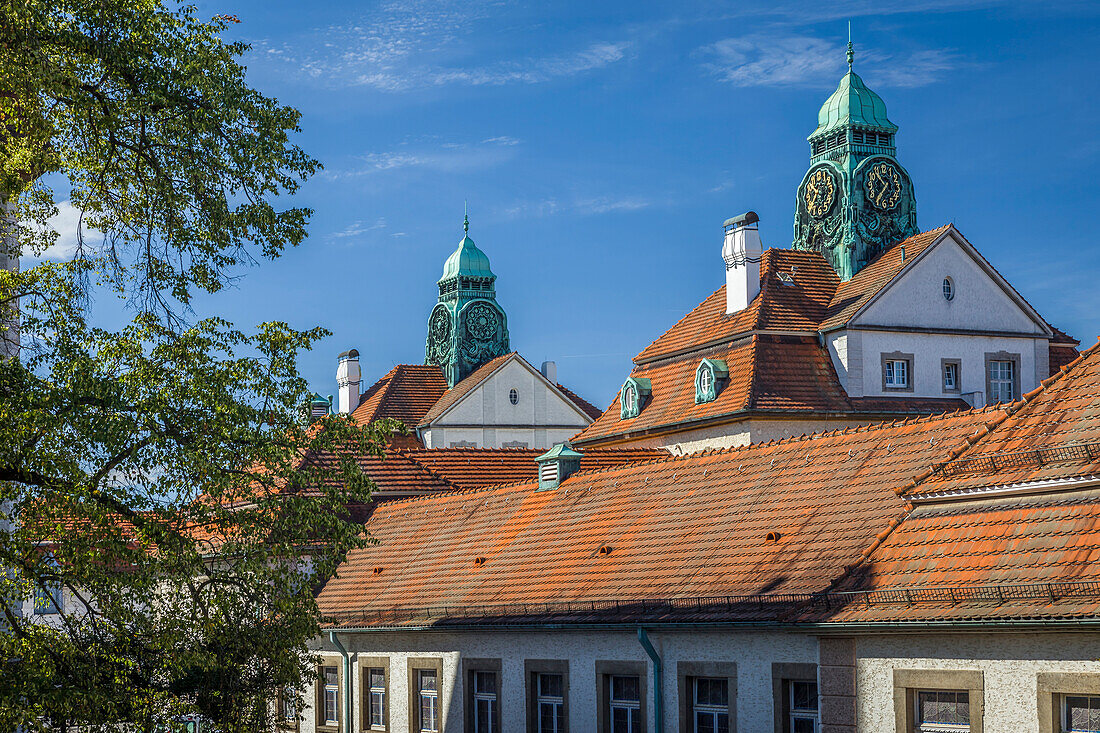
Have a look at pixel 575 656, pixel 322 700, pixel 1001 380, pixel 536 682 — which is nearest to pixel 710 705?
pixel 575 656

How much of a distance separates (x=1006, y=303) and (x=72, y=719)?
37247mm

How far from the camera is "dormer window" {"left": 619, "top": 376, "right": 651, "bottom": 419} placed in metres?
48.7

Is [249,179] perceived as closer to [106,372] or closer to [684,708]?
[106,372]

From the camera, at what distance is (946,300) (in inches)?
1876

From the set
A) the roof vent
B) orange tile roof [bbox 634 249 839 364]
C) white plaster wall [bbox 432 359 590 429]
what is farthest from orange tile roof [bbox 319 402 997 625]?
white plaster wall [bbox 432 359 590 429]

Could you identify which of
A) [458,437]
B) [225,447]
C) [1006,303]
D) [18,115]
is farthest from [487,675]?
[458,437]

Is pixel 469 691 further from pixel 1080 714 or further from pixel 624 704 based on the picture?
pixel 1080 714

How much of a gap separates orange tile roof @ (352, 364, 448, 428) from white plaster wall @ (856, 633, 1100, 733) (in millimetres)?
58148

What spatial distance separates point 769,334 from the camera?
46156 mm

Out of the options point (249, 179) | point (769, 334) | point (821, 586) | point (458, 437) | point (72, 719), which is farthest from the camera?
point (458, 437)

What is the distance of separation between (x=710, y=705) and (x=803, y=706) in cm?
214

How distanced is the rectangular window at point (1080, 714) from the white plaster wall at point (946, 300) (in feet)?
100

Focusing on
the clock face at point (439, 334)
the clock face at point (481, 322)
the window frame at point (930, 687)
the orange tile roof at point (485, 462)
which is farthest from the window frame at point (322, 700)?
the clock face at point (439, 334)

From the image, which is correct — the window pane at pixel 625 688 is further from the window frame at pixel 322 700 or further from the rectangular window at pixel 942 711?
the window frame at pixel 322 700
